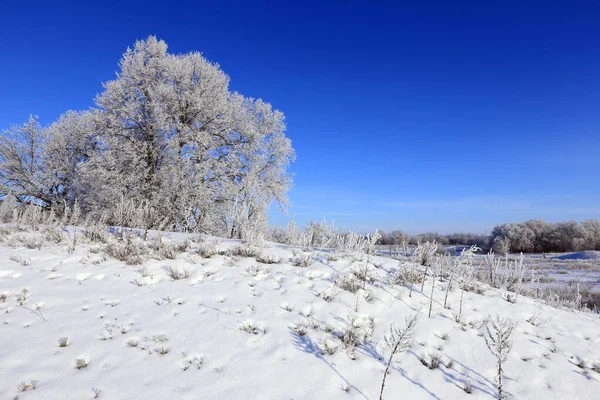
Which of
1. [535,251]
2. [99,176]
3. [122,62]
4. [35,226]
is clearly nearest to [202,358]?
[35,226]

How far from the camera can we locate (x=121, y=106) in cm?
1367

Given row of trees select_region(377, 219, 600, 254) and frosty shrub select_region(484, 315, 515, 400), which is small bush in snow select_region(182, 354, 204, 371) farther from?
row of trees select_region(377, 219, 600, 254)

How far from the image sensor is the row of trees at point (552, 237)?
139 ft

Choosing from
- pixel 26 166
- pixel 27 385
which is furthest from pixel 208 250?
pixel 26 166

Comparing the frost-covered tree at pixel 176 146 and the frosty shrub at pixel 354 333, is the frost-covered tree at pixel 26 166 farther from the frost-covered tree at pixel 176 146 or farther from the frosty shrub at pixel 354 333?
the frosty shrub at pixel 354 333

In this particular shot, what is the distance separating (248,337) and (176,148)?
40.0 ft

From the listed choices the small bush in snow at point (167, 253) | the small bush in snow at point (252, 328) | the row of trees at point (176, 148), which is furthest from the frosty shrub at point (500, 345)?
the row of trees at point (176, 148)

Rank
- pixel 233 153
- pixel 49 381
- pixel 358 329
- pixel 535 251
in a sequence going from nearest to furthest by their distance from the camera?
pixel 49 381 < pixel 358 329 < pixel 233 153 < pixel 535 251

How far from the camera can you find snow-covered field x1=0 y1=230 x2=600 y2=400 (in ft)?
9.13

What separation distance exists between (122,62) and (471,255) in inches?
685

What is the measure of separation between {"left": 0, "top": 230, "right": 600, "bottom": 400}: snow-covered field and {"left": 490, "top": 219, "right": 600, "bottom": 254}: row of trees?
150 feet

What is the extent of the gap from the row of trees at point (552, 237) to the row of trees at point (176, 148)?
41618 mm

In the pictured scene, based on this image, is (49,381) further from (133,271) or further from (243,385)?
(133,271)

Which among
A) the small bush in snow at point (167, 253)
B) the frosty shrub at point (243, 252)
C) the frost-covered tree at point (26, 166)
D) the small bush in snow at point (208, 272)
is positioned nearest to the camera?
the small bush in snow at point (208, 272)
